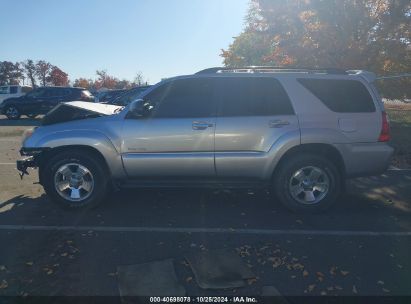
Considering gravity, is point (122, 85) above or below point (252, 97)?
above

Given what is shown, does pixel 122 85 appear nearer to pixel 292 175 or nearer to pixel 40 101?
pixel 40 101

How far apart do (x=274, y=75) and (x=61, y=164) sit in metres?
3.20

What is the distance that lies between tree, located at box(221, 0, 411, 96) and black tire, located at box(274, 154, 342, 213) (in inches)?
315

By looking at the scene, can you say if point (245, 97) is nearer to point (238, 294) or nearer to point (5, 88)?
point (238, 294)

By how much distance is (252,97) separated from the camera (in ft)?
17.2

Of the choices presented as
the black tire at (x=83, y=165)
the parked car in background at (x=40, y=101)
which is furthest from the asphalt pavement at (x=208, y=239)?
the parked car in background at (x=40, y=101)

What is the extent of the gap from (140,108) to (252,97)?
1.53 m

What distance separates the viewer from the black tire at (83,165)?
522 centimetres

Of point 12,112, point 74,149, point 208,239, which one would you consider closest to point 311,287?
point 208,239

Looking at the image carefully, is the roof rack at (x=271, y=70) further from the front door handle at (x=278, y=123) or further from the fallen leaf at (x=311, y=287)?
the fallen leaf at (x=311, y=287)

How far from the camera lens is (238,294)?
323 centimetres

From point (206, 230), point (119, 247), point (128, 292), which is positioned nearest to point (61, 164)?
point (119, 247)

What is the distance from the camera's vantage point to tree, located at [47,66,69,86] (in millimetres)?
64062

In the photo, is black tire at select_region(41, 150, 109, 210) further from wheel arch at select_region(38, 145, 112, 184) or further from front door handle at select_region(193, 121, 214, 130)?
front door handle at select_region(193, 121, 214, 130)
